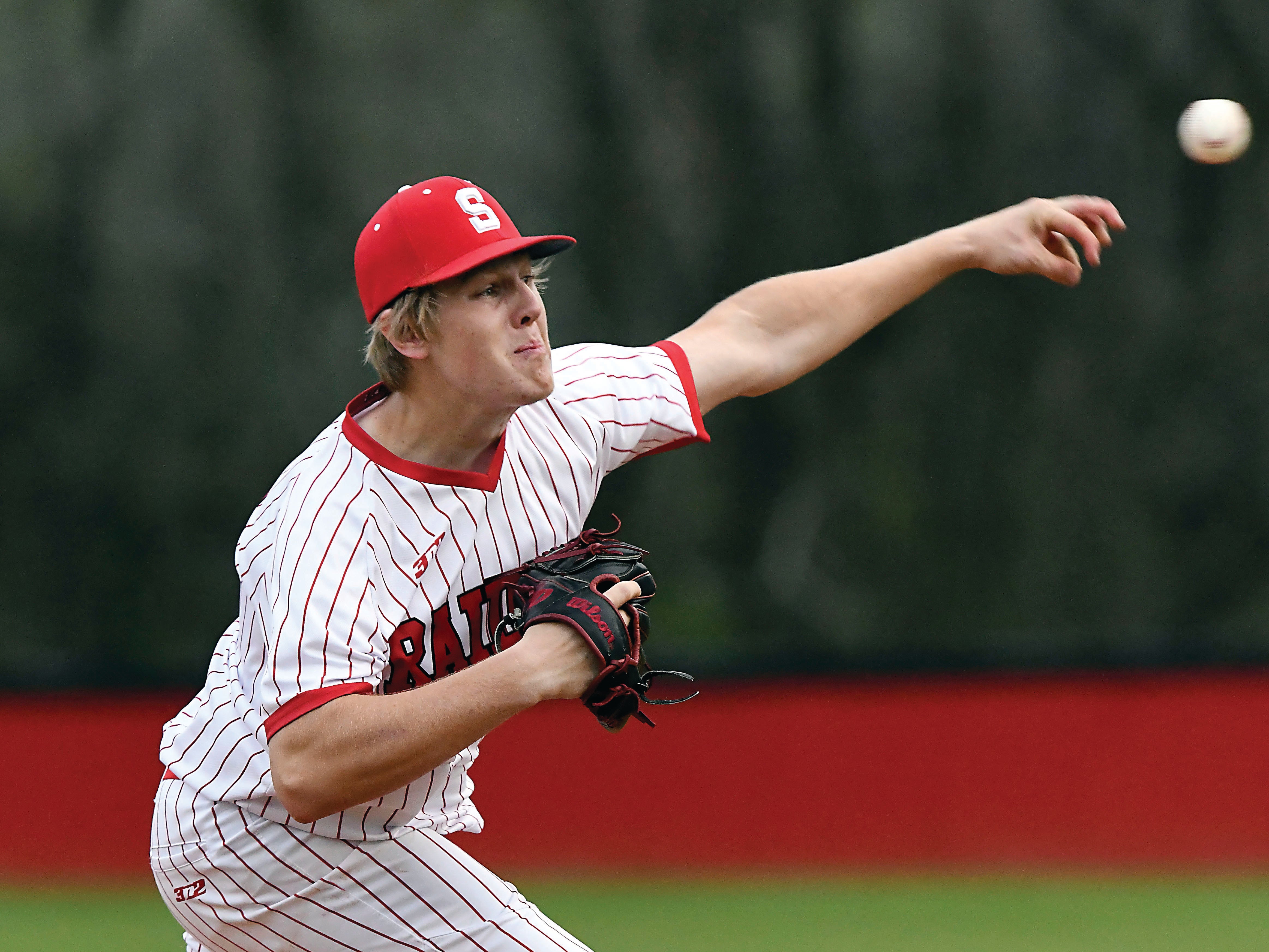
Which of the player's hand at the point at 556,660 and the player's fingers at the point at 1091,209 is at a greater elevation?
the player's fingers at the point at 1091,209

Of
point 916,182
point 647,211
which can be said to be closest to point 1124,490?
point 916,182

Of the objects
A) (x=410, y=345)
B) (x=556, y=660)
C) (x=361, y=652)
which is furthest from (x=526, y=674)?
(x=410, y=345)

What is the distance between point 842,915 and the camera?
4641 mm

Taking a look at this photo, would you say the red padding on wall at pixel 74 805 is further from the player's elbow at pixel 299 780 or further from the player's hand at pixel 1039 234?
the player's hand at pixel 1039 234

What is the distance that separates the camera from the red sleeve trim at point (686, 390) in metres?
2.75

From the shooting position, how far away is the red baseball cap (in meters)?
2.38

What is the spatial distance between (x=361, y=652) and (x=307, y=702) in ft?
0.39

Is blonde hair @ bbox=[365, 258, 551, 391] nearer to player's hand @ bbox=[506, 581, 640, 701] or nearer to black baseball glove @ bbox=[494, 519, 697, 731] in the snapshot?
black baseball glove @ bbox=[494, 519, 697, 731]

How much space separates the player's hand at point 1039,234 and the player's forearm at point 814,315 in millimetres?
47

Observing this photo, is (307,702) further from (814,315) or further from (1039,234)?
(1039,234)

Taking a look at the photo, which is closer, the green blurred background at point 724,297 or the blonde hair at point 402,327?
the blonde hair at point 402,327

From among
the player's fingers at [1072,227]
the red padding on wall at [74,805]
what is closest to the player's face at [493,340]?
the player's fingers at [1072,227]

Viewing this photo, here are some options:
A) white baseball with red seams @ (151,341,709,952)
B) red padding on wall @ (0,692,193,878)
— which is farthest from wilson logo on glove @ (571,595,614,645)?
red padding on wall @ (0,692,193,878)

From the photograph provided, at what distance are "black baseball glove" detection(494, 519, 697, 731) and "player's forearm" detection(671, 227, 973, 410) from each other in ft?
1.81
